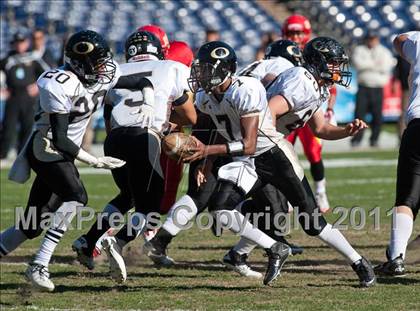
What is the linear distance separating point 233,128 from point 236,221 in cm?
55

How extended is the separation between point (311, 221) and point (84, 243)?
142 cm

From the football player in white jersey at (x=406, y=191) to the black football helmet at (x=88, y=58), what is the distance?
6.21 feet

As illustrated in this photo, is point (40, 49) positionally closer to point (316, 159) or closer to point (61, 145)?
point (316, 159)

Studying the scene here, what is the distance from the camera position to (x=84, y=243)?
5.94m

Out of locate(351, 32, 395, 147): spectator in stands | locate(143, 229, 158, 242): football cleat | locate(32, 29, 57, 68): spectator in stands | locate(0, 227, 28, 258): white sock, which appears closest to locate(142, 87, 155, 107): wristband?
locate(0, 227, 28, 258): white sock

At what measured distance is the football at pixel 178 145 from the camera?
537cm

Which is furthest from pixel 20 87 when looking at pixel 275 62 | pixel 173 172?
pixel 275 62

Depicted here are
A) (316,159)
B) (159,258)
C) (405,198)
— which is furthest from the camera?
(316,159)

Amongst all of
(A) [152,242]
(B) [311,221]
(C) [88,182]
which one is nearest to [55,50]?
(C) [88,182]

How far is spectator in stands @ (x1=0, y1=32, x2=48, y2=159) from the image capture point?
13.9 meters

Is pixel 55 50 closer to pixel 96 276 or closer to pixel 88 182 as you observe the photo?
pixel 88 182

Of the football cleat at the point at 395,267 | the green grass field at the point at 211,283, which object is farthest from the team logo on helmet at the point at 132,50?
the football cleat at the point at 395,267

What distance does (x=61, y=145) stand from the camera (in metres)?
5.45

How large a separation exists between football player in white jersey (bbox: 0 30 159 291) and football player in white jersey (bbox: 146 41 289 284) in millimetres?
570
